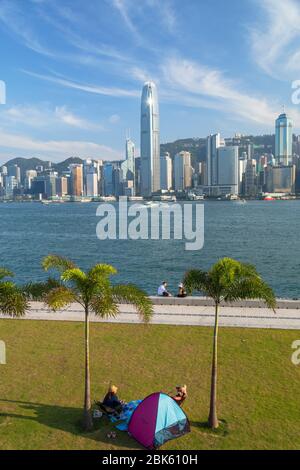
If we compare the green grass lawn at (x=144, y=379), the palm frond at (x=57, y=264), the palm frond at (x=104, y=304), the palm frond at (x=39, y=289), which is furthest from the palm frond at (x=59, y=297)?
the green grass lawn at (x=144, y=379)

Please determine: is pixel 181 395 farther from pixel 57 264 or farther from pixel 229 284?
pixel 57 264

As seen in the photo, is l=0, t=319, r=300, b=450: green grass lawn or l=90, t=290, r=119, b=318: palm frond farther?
l=90, t=290, r=119, b=318: palm frond

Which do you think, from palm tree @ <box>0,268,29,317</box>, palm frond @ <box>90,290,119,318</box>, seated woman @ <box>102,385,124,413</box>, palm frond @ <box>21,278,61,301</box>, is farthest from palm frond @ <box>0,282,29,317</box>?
seated woman @ <box>102,385,124,413</box>

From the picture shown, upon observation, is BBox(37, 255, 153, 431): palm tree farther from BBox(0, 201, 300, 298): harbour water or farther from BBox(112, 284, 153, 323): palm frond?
BBox(0, 201, 300, 298): harbour water

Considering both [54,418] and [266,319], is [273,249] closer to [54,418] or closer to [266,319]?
[266,319]

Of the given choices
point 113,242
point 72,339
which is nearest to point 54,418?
point 72,339

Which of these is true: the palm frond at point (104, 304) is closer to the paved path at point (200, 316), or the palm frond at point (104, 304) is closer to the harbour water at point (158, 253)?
the paved path at point (200, 316)

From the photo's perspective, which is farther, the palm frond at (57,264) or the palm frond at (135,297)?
the palm frond at (57,264)
